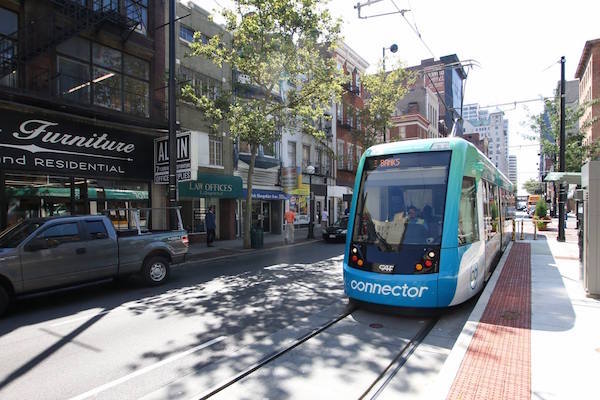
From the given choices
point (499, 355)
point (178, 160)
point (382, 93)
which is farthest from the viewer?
point (382, 93)

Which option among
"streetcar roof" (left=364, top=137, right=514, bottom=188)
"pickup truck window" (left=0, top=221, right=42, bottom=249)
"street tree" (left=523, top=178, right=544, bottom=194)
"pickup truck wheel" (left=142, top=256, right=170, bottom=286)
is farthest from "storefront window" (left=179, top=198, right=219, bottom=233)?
"street tree" (left=523, top=178, right=544, bottom=194)

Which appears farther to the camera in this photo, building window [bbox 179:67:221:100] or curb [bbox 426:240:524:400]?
building window [bbox 179:67:221:100]

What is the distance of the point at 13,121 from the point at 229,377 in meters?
12.5

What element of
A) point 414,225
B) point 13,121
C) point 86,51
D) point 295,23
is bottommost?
point 414,225

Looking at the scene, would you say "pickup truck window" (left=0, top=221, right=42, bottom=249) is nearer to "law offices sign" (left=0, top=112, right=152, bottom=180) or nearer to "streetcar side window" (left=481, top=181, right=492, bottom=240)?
"law offices sign" (left=0, top=112, right=152, bottom=180)

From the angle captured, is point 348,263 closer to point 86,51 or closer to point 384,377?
point 384,377

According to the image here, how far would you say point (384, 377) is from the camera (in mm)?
4273

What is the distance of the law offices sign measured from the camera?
40.5 feet

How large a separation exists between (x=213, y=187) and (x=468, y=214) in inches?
566

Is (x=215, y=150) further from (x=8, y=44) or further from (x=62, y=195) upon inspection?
(x=8, y=44)

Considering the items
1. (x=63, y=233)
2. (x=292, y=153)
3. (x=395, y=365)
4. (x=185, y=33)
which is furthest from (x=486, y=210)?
(x=292, y=153)

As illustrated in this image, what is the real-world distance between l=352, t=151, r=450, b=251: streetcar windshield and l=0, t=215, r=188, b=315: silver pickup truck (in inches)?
212

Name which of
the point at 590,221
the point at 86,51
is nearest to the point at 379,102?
the point at 86,51

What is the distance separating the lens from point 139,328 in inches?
241
